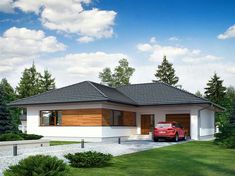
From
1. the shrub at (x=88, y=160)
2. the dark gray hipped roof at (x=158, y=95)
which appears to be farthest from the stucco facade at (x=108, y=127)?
the shrub at (x=88, y=160)

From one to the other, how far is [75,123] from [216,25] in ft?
45.1

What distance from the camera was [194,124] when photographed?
101ft

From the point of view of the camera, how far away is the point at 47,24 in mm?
25812

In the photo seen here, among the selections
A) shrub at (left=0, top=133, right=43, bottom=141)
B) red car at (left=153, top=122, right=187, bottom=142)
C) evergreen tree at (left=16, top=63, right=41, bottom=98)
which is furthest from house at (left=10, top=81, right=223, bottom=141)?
evergreen tree at (left=16, top=63, right=41, bottom=98)

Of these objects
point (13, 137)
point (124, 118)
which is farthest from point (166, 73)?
point (13, 137)

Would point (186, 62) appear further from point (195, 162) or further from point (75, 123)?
point (195, 162)

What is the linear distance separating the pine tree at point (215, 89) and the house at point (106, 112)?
3232cm

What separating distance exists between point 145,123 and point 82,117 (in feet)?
25.6

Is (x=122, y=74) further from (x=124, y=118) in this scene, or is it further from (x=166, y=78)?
(x=124, y=118)

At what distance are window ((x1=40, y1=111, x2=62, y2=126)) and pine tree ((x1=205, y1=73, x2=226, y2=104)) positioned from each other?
1682 inches

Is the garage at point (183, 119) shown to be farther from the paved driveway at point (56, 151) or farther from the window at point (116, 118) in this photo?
the paved driveway at point (56, 151)

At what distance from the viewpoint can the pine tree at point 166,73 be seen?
75.1 metres

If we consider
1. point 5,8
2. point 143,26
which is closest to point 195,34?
point 143,26

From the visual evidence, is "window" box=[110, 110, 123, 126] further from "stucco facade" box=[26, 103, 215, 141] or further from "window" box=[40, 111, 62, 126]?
"window" box=[40, 111, 62, 126]
